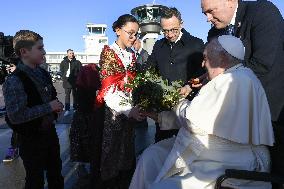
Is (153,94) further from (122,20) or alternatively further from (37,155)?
(37,155)

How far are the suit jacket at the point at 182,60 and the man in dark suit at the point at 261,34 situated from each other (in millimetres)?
962

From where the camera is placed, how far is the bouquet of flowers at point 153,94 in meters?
3.40

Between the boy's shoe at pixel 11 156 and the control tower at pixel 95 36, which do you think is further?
the control tower at pixel 95 36

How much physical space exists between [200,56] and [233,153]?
1.91m

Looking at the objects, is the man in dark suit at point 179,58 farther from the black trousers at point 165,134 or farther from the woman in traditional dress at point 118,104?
the woman in traditional dress at point 118,104

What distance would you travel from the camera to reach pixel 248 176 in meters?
2.76

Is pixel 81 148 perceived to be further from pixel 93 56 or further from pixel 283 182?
pixel 93 56

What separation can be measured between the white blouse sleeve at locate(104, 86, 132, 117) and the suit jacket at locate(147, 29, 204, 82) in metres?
0.84

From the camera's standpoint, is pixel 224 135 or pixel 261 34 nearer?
pixel 224 135

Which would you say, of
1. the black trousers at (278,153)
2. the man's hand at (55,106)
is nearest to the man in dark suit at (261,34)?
the black trousers at (278,153)

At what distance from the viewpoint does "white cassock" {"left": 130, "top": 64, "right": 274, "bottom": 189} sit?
115 inches

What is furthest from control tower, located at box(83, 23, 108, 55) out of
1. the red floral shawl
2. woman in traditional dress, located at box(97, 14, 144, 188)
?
the red floral shawl

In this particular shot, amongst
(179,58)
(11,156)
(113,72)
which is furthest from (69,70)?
(113,72)

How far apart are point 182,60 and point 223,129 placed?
183cm
